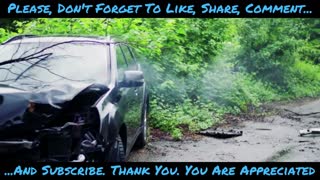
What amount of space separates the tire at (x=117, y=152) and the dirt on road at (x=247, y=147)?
164 cm

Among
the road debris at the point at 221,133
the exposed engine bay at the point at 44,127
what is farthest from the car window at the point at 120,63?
the road debris at the point at 221,133

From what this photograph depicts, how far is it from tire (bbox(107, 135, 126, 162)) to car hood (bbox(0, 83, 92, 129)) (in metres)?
0.79

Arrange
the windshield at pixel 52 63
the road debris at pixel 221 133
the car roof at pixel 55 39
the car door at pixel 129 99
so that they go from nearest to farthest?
the windshield at pixel 52 63 → the car door at pixel 129 99 → the car roof at pixel 55 39 → the road debris at pixel 221 133

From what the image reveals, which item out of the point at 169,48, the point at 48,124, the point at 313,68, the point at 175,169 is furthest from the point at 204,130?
the point at 313,68

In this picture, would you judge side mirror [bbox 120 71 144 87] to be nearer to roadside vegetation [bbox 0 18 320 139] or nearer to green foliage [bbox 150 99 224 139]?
roadside vegetation [bbox 0 18 320 139]

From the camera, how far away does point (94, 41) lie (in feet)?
18.8

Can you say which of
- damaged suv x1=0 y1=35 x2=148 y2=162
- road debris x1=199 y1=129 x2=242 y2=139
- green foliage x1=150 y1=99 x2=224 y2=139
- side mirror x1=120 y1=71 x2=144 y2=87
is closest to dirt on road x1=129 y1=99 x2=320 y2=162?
road debris x1=199 y1=129 x2=242 y2=139

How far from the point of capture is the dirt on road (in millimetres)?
7047

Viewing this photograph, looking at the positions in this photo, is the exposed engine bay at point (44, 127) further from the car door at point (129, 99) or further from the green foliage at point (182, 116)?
the green foliage at point (182, 116)

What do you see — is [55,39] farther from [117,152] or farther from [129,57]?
[117,152]

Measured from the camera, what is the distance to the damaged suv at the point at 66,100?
4.01 m

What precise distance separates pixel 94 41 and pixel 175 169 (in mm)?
1954

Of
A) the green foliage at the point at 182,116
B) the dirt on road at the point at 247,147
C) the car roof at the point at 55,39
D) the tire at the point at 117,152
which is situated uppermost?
the car roof at the point at 55,39

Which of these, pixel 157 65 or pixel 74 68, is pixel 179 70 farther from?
pixel 74 68
